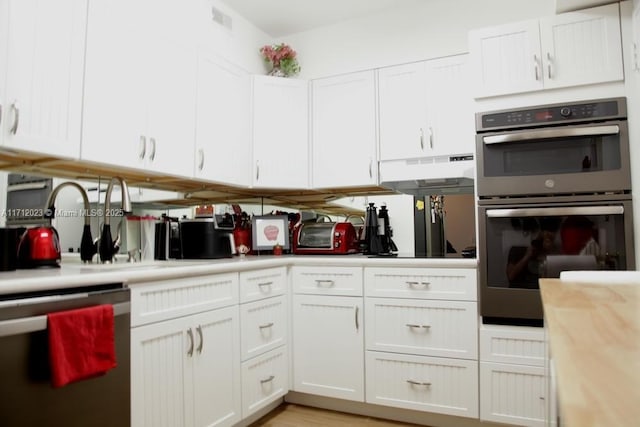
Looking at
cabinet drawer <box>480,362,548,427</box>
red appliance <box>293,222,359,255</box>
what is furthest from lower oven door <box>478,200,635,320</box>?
red appliance <box>293,222,359,255</box>

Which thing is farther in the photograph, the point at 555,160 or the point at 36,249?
the point at 555,160

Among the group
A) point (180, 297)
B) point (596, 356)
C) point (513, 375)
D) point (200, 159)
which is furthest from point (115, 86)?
point (513, 375)

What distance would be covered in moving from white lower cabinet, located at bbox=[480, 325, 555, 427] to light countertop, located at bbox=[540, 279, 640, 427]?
4.19ft

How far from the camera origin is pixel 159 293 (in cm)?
171

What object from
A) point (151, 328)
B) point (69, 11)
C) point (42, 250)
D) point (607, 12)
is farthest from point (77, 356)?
point (607, 12)

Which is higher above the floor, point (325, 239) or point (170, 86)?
point (170, 86)

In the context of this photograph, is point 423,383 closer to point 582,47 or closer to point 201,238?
point 201,238

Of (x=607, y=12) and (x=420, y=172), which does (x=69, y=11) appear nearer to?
(x=420, y=172)

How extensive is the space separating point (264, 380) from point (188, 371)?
585 mm

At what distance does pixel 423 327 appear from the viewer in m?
2.25

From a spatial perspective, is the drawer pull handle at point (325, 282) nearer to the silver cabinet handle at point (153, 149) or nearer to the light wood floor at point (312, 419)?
the light wood floor at point (312, 419)

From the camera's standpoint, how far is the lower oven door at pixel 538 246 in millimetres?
1960

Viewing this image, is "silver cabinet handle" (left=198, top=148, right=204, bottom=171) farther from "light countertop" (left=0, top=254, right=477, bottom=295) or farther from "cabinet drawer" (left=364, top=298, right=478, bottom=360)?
"cabinet drawer" (left=364, top=298, right=478, bottom=360)

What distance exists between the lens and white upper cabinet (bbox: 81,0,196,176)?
185 cm
